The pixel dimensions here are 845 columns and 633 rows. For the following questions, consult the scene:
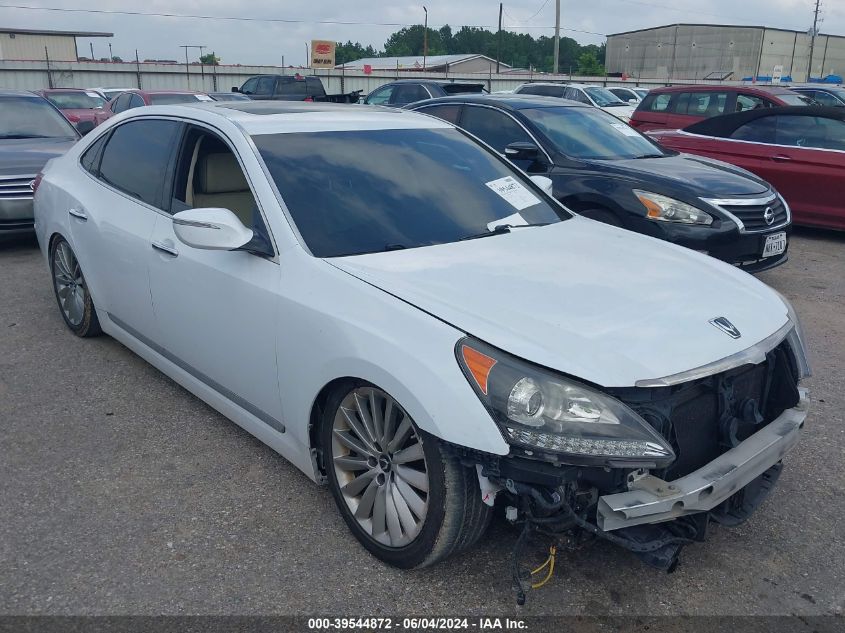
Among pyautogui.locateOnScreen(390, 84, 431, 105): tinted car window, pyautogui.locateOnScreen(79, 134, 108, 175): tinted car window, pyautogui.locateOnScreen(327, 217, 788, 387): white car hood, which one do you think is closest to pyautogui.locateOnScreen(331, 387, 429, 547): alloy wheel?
pyautogui.locateOnScreen(327, 217, 788, 387): white car hood

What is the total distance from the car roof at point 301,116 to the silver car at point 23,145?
4030 millimetres

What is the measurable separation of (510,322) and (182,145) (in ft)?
7.36

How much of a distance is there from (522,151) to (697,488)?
4.59 metres

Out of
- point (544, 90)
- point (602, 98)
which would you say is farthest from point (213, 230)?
point (602, 98)

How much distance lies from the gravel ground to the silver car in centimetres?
413

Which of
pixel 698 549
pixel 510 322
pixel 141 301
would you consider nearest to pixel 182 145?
pixel 141 301

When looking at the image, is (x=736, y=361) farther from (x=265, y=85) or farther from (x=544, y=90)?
(x=265, y=85)

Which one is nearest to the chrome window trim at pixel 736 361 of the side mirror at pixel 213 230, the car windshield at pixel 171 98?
the side mirror at pixel 213 230

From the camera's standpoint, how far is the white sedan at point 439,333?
7.66 feet

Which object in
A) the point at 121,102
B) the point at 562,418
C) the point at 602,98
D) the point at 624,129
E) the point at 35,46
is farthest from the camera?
the point at 35,46

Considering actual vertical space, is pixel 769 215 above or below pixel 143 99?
below

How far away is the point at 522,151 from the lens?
654 centimetres

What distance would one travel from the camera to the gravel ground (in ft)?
8.56

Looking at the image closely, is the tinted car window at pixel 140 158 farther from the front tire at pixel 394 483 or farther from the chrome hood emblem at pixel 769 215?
the chrome hood emblem at pixel 769 215
